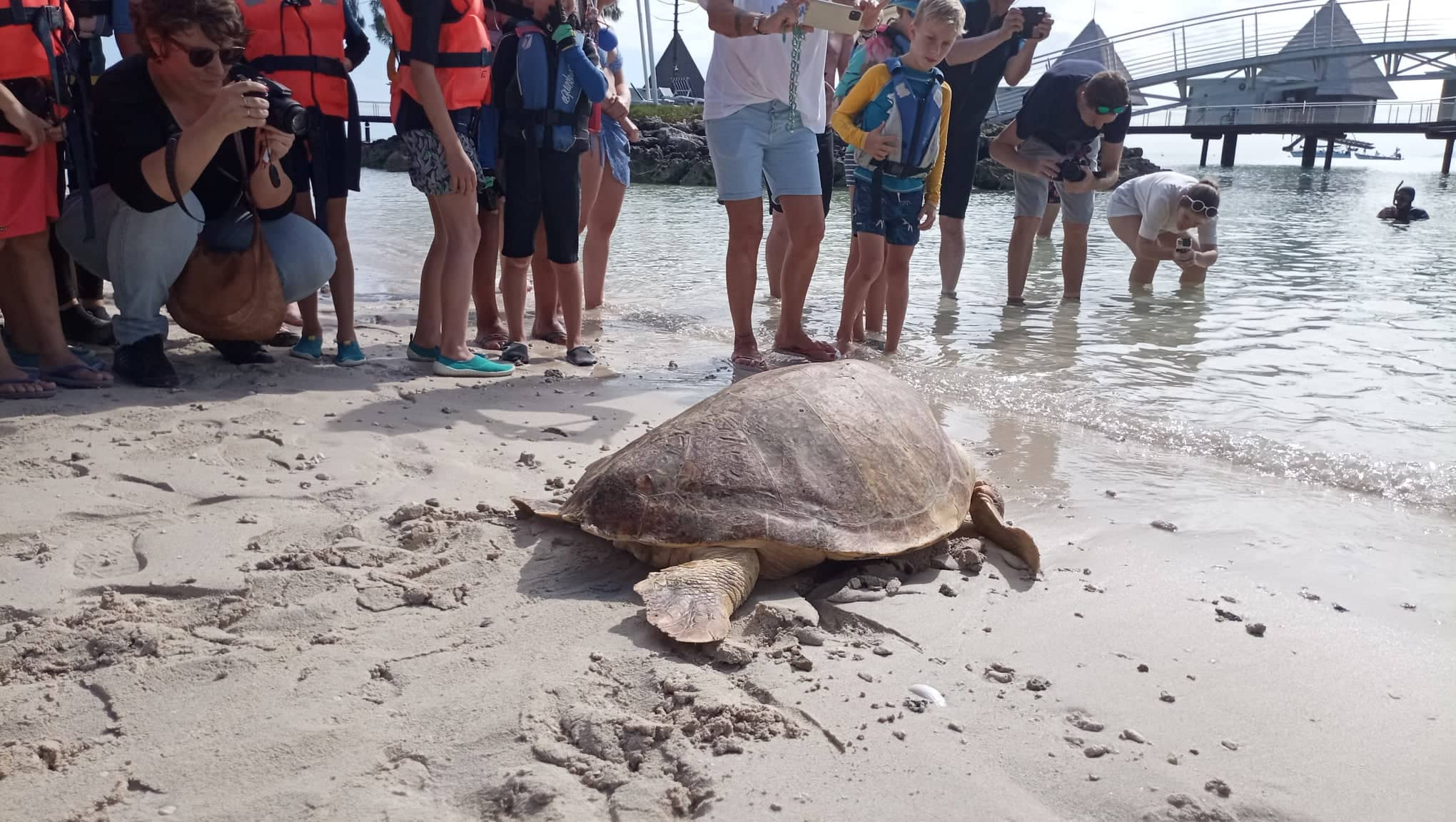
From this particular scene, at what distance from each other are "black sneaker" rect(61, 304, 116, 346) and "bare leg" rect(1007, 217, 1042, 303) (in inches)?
216

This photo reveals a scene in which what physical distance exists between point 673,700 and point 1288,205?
75.9ft

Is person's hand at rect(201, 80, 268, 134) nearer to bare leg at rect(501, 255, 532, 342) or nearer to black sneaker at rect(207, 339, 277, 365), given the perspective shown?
black sneaker at rect(207, 339, 277, 365)

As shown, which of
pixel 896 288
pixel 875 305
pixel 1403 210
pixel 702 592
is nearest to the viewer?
pixel 702 592

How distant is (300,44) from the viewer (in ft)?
13.3

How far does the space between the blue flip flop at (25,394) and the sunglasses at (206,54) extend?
132 centimetres

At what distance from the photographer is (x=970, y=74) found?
243 inches

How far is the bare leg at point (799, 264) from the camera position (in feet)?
→ 16.2

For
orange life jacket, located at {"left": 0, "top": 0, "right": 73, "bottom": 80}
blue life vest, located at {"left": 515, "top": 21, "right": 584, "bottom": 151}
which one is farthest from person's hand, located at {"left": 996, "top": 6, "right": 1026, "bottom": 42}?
orange life jacket, located at {"left": 0, "top": 0, "right": 73, "bottom": 80}

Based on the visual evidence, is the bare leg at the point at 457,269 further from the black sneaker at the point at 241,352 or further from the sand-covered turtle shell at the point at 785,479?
the sand-covered turtle shell at the point at 785,479

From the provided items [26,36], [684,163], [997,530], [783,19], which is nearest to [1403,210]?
[783,19]

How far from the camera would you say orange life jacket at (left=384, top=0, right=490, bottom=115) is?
405 centimetres

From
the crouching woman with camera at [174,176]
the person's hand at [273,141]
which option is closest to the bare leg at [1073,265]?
the crouching woman with camera at [174,176]

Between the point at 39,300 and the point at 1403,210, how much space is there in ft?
64.3

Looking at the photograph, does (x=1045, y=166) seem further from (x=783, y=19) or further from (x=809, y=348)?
(x=783, y=19)
